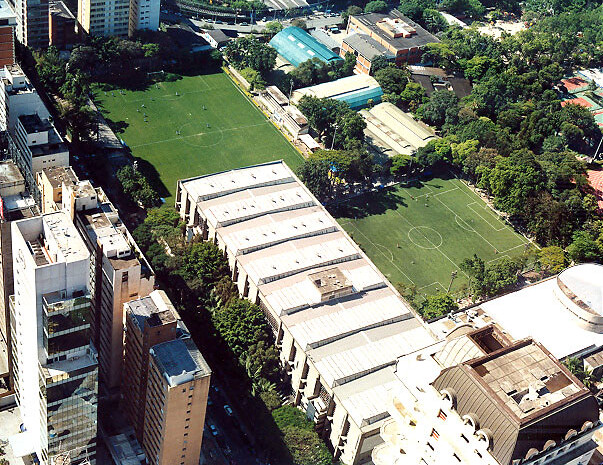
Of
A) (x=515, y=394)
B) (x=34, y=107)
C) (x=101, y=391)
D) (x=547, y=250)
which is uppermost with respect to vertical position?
(x=515, y=394)

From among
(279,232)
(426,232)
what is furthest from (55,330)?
(426,232)

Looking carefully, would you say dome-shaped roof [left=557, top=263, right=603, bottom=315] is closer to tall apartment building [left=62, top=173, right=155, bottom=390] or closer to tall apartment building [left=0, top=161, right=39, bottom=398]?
tall apartment building [left=62, top=173, right=155, bottom=390]

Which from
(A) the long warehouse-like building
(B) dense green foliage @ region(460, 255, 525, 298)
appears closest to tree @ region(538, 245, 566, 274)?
(B) dense green foliage @ region(460, 255, 525, 298)

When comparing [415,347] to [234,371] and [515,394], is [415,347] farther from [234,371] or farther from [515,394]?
[515,394]

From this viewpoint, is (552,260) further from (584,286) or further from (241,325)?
(241,325)

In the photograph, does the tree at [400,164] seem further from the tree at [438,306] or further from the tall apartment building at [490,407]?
the tall apartment building at [490,407]

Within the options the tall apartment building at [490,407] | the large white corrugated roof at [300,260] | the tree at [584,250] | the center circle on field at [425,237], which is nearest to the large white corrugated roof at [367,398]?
the large white corrugated roof at [300,260]

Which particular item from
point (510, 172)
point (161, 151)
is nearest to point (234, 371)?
point (161, 151)
